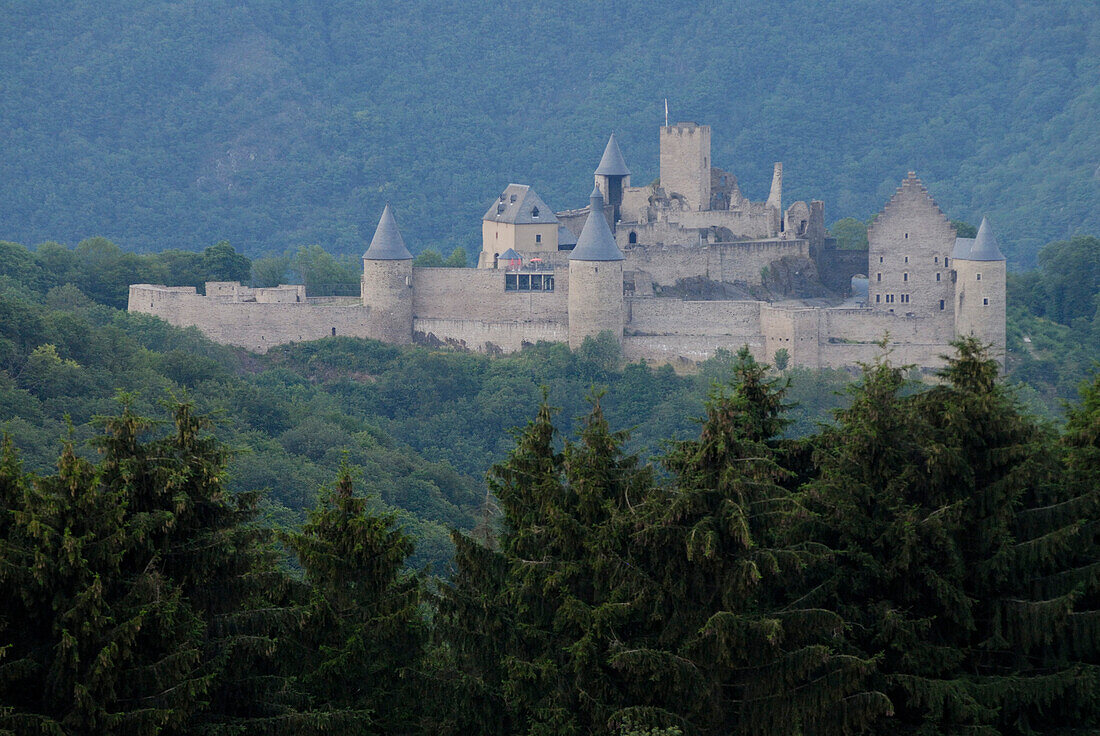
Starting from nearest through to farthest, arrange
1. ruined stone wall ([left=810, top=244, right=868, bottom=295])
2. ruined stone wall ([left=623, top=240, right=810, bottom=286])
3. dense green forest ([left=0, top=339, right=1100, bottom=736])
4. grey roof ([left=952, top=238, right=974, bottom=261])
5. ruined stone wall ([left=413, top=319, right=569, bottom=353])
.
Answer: dense green forest ([left=0, top=339, right=1100, bottom=736]) < grey roof ([left=952, top=238, right=974, bottom=261]) < ruined stone wall ([left=413, top=319, right=569, bottom=353]) < ruined stone wall ([left=623, top=240, right=810, bottom=286]) < ruined stone wall ([left=810, top=244, right=868, bottom=295])

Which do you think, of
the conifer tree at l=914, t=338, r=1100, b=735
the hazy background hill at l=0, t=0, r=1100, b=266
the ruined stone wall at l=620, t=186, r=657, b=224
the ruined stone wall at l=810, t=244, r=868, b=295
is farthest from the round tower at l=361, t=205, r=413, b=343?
the conifer tree at l=914, t=338, r=1100, b=735

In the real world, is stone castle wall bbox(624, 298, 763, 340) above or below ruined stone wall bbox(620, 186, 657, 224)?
below

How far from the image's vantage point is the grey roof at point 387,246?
43.6 meters

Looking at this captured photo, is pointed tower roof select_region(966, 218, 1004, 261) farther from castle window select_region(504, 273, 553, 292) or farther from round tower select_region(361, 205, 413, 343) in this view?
round tower select_region(361, 205, 413, 343)

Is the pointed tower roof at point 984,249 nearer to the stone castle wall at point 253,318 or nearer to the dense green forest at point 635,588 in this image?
the stone castle wall at point 253,318

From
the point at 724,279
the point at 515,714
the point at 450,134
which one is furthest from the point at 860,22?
the point at 515,714

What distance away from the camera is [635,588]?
12.5m

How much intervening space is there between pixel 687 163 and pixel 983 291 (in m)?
9.99

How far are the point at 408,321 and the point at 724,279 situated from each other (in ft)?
26.1

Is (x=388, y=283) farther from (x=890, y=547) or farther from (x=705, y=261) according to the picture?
(x=890, y=547)

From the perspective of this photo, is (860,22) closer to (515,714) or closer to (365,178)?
(365,178)

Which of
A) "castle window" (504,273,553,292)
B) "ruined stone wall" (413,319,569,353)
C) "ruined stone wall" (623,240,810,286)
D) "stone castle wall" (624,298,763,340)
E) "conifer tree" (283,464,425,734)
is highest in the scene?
"ruined stone wall" (623,240,810,286)

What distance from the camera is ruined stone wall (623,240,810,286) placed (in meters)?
44.2

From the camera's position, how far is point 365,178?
267 feet
